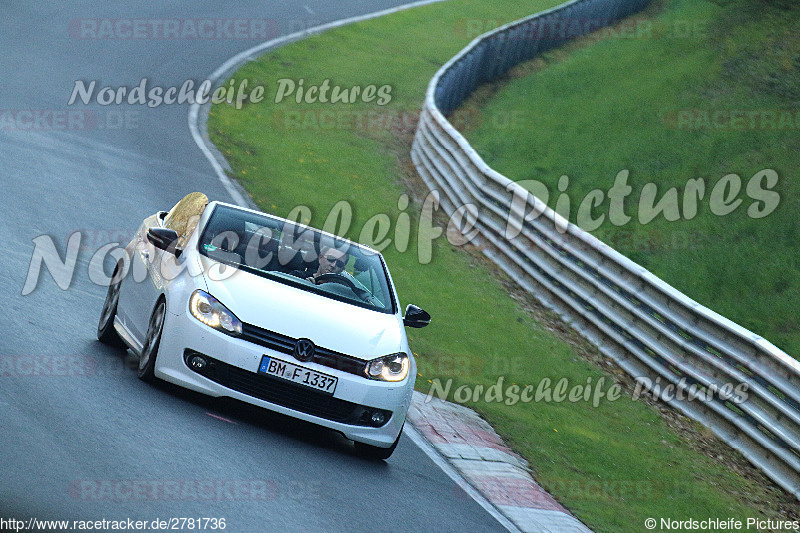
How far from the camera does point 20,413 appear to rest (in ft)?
21.7

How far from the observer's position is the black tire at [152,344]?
766 cm

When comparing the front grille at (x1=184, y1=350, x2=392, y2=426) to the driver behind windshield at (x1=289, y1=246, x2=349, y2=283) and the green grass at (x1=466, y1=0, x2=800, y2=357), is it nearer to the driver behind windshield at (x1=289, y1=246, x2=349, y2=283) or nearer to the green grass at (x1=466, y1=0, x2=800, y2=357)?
the driver behind windshield at (x1=289, y1=246, x2=349, y2=283)

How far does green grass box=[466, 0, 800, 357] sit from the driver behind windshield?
7238 mm

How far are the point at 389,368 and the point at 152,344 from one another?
172 centimetres

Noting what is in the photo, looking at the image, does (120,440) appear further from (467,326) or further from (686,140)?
(686,140)

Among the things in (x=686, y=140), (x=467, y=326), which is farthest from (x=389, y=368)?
(x=686, y=140)

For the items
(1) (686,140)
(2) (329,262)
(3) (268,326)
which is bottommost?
(3) (268,326)

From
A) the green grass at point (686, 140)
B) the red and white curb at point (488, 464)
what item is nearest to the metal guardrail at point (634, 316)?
the green grass at point (686, 140)

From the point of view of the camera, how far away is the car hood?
745 centimetres

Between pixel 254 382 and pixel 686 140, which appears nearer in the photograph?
pixel 254 382

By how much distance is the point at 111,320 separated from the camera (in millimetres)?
8812

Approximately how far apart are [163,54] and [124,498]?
→ 21.7m

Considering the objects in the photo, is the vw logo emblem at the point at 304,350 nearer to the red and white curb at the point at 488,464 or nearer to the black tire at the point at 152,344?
the black tire at the point at 152,344
